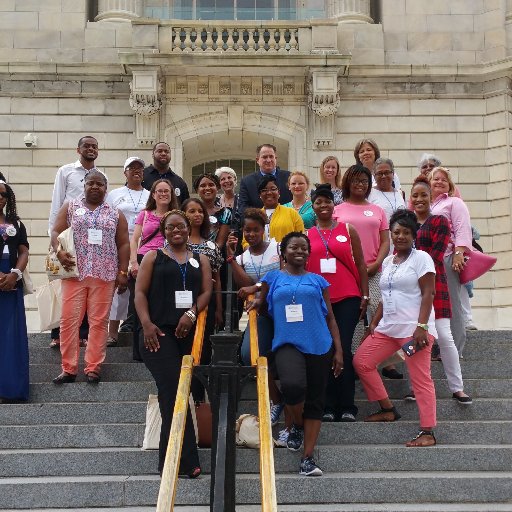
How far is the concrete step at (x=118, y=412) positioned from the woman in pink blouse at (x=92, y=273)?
0.46 meters

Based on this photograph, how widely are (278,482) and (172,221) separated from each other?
7.63ft

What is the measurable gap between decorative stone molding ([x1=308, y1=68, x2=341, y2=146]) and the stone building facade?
0.02 meters

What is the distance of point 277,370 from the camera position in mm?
6504

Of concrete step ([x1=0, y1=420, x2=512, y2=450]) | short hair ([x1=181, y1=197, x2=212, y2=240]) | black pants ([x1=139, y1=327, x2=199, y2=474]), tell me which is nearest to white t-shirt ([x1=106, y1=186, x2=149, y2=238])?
short hair ([x1=181, y1=197, x2=212, y2=240])

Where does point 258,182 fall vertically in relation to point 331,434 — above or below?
above

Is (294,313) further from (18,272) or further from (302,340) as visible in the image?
(18,272)

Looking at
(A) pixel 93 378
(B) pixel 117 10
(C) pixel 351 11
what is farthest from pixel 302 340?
(B) pixel 117 10

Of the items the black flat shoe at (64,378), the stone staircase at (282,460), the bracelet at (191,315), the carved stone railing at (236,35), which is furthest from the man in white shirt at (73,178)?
the carved stone railing at (236,35)

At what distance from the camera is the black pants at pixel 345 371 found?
723cm

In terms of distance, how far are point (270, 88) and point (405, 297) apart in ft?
32.8

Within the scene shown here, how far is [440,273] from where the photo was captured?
781cm

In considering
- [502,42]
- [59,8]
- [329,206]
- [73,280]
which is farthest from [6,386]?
[502,42]

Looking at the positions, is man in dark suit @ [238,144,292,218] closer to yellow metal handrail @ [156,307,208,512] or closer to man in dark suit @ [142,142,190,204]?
man in dark suit @ [142,142,190,204]

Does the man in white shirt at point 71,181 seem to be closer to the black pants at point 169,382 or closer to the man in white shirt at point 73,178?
the man in white shirt at point 73,178
